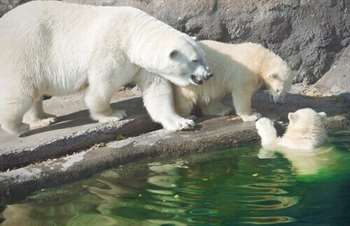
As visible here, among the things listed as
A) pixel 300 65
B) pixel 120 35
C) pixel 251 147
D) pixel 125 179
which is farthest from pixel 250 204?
pixel 300 65

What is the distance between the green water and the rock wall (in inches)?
108

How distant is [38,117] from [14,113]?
0.76 meters

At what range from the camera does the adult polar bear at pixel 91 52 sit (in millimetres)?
7223

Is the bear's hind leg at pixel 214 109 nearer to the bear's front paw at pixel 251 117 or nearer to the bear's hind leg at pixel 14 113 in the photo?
the bear's front paw at pixel 251 117

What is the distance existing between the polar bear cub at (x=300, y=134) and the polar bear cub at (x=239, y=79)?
0.47m

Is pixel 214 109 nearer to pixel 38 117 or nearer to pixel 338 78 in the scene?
pixel 38 117

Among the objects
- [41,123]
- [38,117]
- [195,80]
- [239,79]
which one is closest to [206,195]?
[195,80]

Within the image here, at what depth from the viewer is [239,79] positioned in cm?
773

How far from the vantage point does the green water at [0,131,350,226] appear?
5.40 meters

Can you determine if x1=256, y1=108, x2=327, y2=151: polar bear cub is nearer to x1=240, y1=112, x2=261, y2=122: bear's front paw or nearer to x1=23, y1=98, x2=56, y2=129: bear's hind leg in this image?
x1=240, y1=112, x2=261, y2=122: bear's front paw

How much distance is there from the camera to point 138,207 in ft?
18.5

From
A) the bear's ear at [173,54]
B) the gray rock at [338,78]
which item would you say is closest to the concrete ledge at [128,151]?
the bear's ear at [173,54]

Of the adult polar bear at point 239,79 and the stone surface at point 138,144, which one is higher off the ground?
the adult polar bear at point 239,79

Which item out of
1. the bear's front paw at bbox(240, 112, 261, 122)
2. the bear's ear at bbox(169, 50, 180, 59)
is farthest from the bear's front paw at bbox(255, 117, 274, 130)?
the bear's ear at bbox(169, 50, 180, 59)
